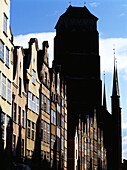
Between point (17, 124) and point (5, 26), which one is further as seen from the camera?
point (17, 124)

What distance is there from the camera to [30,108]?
165ft

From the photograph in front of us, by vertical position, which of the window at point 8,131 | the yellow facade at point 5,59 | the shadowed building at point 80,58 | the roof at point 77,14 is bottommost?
the window at point 8,131

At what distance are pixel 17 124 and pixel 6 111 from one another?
5526 mm

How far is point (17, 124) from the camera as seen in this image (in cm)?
4506

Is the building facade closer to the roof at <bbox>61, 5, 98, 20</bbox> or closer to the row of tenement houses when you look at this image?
the row of tenement houses

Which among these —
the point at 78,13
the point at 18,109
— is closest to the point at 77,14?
the point at 78,13

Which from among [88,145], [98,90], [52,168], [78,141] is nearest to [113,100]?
[98,90]

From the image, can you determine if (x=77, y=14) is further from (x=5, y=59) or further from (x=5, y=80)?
(x=5, y=80)

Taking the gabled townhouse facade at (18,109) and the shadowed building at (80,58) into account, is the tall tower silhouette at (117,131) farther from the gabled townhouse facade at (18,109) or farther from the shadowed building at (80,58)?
the gabled townhouse facade at (18,109)

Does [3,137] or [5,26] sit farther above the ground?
[5,26]

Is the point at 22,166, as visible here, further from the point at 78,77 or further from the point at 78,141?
the point at 78,77

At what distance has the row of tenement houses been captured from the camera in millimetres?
39531

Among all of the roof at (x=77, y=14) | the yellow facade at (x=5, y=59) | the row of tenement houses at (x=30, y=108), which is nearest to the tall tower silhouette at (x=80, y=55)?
the roof at (x=77, y=14)

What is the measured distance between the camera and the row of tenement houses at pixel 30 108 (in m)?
39.5
